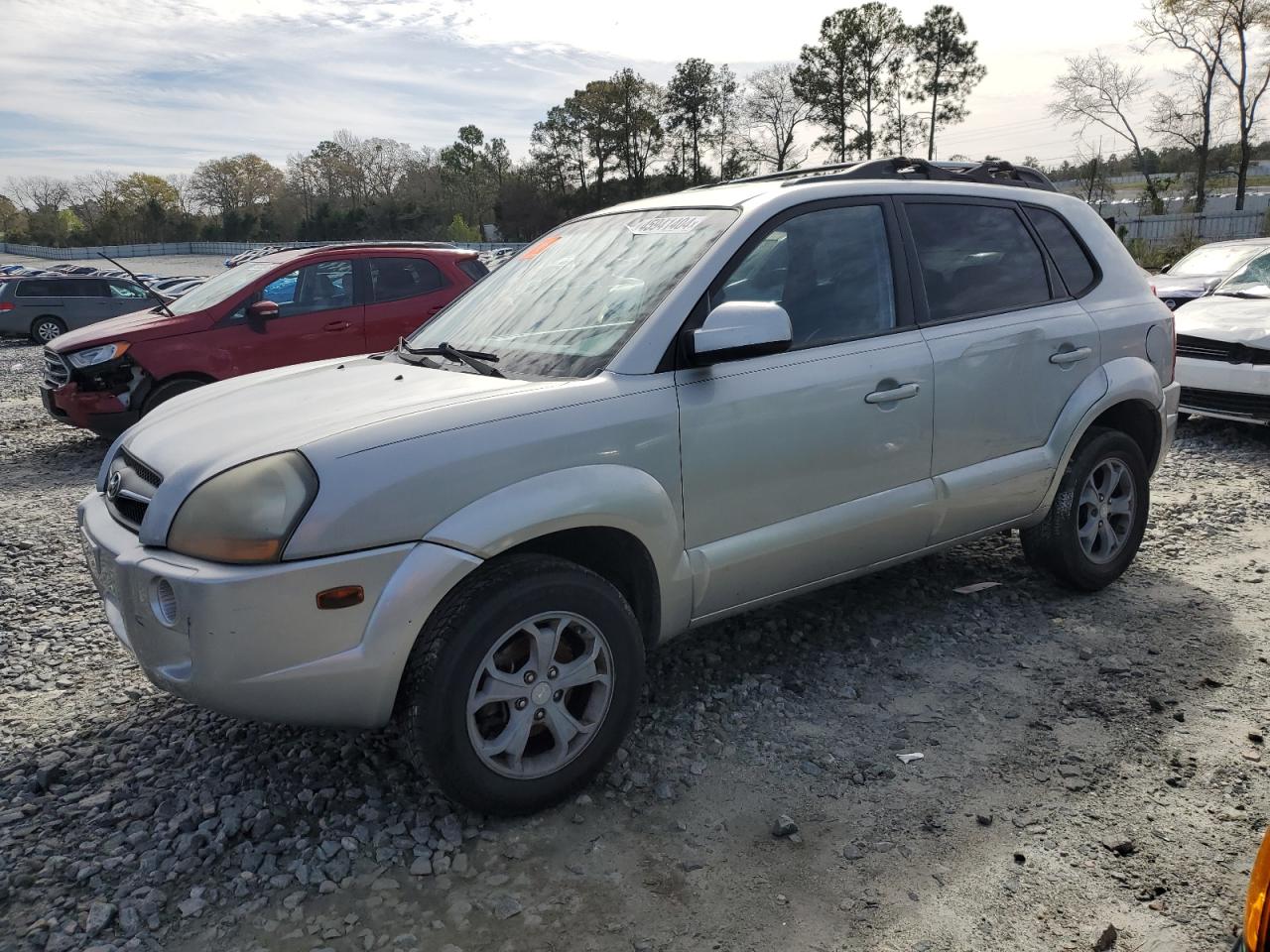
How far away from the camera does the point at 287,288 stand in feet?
27.3

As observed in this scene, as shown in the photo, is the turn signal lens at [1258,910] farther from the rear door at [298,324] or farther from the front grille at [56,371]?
the front grille at [56,371]

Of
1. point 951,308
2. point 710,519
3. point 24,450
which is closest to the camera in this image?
point 710,519

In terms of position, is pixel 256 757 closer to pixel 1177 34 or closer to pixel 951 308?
pixel 951 308

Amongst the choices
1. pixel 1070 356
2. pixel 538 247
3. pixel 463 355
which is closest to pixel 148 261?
pixel 538 247

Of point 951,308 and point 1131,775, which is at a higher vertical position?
point 951,308

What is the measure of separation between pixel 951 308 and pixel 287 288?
6.36 meters

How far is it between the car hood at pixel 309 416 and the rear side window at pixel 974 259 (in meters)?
1.74

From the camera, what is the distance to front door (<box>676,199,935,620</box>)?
10.1 feet

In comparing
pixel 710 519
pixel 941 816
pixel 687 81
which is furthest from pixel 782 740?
pixel 687 81

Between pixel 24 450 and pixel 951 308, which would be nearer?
pixel 951 308

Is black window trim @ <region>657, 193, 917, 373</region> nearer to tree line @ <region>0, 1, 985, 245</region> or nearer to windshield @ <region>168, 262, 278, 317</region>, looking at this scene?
windshield @ <region>168, 262, 278, 317</region>

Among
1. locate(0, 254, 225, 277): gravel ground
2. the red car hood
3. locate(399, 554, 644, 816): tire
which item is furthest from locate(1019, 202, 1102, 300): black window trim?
locate(0, 254, 225, 277): gravel ground

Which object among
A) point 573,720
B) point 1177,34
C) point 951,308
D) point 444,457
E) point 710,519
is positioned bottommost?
point 573,720

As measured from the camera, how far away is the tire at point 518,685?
2.57 m
